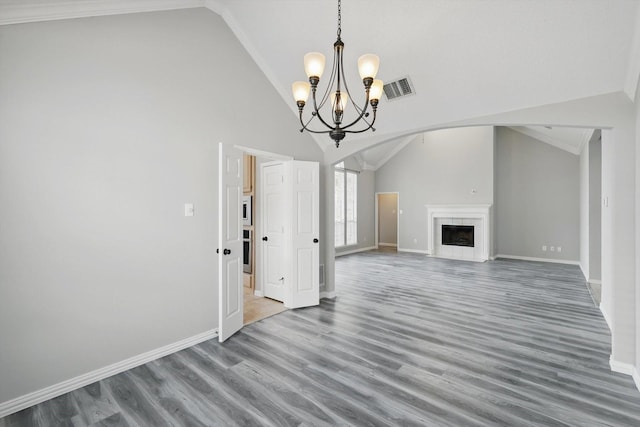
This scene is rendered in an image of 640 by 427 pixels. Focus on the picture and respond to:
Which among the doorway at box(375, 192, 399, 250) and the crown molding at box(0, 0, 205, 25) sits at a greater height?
the crown molding at box(0, 0, 205, 25)

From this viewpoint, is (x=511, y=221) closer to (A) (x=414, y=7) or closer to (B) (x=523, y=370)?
(B) (x=523, y=370)

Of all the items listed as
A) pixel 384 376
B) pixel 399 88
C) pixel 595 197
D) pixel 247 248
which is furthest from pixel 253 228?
pixel 595 197

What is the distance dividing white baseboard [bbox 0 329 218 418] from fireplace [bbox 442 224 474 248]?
7.94 meters

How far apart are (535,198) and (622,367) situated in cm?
697

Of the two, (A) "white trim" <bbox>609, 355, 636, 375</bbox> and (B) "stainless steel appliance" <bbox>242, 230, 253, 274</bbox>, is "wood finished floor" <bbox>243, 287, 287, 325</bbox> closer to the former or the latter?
(B) "stainless steel appliance" <bbox>242, 230, 253, 274</bbox>

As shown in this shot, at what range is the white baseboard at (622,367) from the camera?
8.93 ft

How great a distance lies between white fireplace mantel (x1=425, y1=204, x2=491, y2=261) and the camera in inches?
338

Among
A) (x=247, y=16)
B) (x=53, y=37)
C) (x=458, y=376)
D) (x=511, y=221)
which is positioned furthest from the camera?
(x=511, y=221)

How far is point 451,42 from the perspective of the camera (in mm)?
3035

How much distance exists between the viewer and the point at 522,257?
880 centimetres

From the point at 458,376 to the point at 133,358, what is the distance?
9.95 feet

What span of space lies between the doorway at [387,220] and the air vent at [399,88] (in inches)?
336

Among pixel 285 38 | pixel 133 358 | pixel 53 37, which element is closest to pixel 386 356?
pixel 133 358

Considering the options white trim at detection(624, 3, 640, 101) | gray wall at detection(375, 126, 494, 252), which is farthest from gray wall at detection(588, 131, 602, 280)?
white trim at detection(624, 3, 640, 101)
